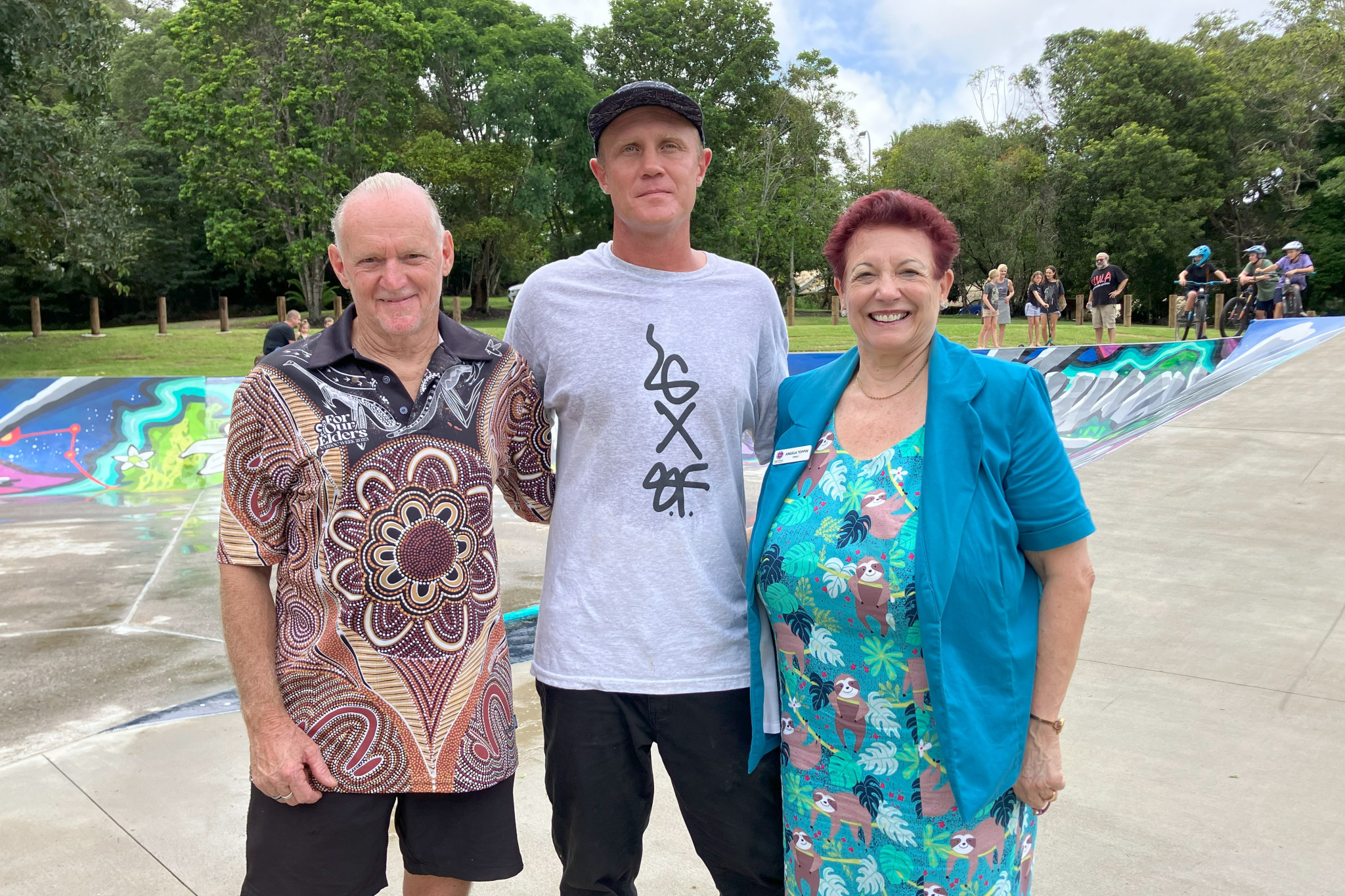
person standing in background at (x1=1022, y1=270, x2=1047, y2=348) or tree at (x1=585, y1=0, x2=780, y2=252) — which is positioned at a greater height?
tree at (x1=585, y1=0, x2=780, y2=252)

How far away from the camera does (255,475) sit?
1841mm

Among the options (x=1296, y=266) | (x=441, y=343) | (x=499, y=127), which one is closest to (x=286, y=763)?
(x=441, y=343)

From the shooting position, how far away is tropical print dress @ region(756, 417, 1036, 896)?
1744 mm

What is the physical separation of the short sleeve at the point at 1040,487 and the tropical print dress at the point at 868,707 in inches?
7.2

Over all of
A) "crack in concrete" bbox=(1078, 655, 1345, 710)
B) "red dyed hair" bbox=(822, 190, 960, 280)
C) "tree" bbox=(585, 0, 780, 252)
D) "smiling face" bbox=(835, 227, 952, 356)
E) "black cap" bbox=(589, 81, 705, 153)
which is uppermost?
"tree" bbox=(585, 0, 780, 252)

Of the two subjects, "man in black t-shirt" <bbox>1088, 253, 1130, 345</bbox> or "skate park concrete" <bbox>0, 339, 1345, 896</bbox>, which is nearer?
"skate park concrete" <bbox>0, 339, 1345, 896</bbox>

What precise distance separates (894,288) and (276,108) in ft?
98.2

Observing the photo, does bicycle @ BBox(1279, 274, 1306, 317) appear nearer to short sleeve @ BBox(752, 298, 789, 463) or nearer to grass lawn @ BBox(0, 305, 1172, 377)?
grass lawn @ BBox(0, 305, 1172, 377)

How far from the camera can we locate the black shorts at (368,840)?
6.15 ft

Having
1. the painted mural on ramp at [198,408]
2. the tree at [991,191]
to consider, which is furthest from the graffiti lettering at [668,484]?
the tree at [991,191]

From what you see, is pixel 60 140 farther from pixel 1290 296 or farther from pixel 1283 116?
pixel 1283 116

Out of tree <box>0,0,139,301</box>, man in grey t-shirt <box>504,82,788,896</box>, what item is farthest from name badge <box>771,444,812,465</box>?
tree <box>0,0,139,301</box>

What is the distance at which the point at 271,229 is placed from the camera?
27.0 m

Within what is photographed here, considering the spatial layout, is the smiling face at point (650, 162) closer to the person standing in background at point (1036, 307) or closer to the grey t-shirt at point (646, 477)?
the grey t-shirt at point (646, 477)
